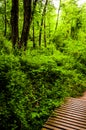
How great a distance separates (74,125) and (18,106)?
200 cm

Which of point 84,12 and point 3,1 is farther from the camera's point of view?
point 84,12

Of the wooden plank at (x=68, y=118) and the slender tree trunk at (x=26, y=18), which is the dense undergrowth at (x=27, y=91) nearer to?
the wooden plank at (x=68, y=118)

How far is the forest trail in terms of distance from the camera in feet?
24.2

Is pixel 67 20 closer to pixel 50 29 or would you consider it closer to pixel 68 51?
pixel 50 29

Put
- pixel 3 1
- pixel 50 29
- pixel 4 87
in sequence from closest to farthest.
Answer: pixel 4 87, pixel 3 1, pixel 50 29

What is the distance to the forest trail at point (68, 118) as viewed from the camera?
7383 millimetres

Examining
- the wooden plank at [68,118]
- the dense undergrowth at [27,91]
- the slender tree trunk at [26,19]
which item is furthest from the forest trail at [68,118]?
the slender tree trunk at [26,19]

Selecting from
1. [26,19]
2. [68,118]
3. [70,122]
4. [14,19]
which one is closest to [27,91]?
[68,118]

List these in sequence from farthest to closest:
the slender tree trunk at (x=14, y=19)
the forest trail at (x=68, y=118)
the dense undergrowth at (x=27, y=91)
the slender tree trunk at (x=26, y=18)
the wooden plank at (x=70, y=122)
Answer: the slender tree trunk at (x=26, y=18) → the slender tree trunk at (x=14, y=19) → the wooden plank at (x=70, y=122) → the forest trail at (x=68, y=118) → the dense undergrowth at (x=27, y=91)

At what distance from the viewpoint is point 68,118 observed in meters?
8.24

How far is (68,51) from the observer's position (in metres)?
24.4

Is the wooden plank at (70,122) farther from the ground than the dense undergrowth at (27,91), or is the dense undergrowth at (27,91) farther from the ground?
the dense undergrowth at (27,91)

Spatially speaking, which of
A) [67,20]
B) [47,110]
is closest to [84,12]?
[67,20]

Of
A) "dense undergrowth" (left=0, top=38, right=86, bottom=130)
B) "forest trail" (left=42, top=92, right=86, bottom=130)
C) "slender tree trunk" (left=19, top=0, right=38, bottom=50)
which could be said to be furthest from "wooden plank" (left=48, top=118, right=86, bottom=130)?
"slender tree trunk" (left=19, top=0, right=38, bottom=50)
